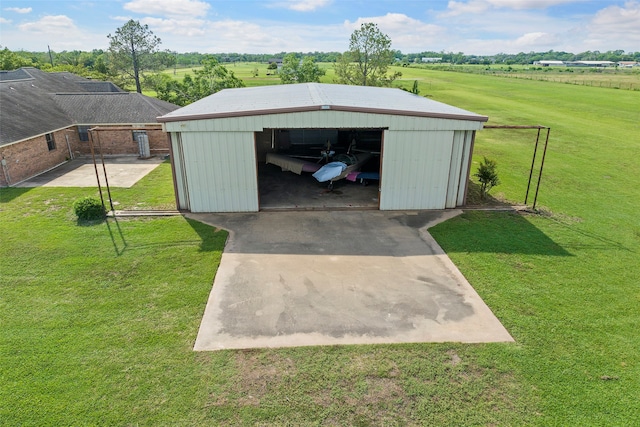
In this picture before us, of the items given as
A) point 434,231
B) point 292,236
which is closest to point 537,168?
point 434,231

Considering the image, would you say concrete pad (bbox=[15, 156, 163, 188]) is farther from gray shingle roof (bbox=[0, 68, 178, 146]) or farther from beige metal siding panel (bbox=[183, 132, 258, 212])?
beige metal siding panel (bbox=[183, 132, 258, 212])

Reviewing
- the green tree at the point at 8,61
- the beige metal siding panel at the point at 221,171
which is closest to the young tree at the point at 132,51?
the green tree at the point at 8,61

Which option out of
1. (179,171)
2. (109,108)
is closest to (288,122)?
(179,171)

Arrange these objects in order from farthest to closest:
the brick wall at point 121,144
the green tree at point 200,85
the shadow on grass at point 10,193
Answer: the green tree at point 200,85 → the brick wall at point 121,144 → the shadow on grass at point 10,193

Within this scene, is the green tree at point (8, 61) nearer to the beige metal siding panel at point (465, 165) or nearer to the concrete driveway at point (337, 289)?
the concrete driveway at point (337, 289)

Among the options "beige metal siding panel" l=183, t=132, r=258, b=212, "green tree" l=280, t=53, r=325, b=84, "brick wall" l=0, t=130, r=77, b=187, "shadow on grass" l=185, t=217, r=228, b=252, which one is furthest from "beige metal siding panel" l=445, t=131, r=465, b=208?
"green tree" l=280, t=53, r=325, b=84

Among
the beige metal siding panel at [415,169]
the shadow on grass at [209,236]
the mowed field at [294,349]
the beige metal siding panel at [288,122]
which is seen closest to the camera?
the mowed field at [294,349]
